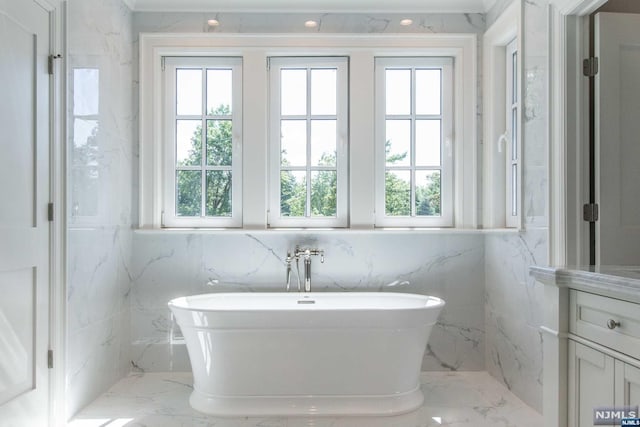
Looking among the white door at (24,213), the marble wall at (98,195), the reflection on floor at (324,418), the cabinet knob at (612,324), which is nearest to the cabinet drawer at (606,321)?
the cabinet knob at (612,324)

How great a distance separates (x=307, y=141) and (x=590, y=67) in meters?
1.72

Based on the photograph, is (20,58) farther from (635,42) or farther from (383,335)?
(635,42)

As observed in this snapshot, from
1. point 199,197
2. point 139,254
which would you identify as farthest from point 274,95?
point 139,254

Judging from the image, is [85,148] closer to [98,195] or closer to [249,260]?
[98,195]

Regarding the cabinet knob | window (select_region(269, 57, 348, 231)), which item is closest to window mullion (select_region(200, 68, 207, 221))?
window (select_region(269, 57, 348, 231))

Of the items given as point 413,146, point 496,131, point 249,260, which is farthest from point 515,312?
point 249,260

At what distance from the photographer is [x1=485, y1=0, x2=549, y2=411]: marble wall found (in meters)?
2.43

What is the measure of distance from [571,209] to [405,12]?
1.73m

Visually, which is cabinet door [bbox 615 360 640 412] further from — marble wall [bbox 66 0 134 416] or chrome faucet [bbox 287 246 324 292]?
marble wall [bbox 66 0 134 416]

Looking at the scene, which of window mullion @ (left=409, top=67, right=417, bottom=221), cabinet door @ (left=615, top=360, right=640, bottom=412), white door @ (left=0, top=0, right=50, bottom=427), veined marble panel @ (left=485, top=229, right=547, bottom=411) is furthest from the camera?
window mullion @ (left=409, top=67, right=417, bottom=221)

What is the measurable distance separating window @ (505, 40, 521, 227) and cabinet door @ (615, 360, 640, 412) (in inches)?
68.1

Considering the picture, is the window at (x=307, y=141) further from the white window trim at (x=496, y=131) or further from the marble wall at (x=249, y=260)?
the white window trim at (x=496, y=131)

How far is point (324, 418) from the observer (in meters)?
2.45

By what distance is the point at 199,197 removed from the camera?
3.27 metres
